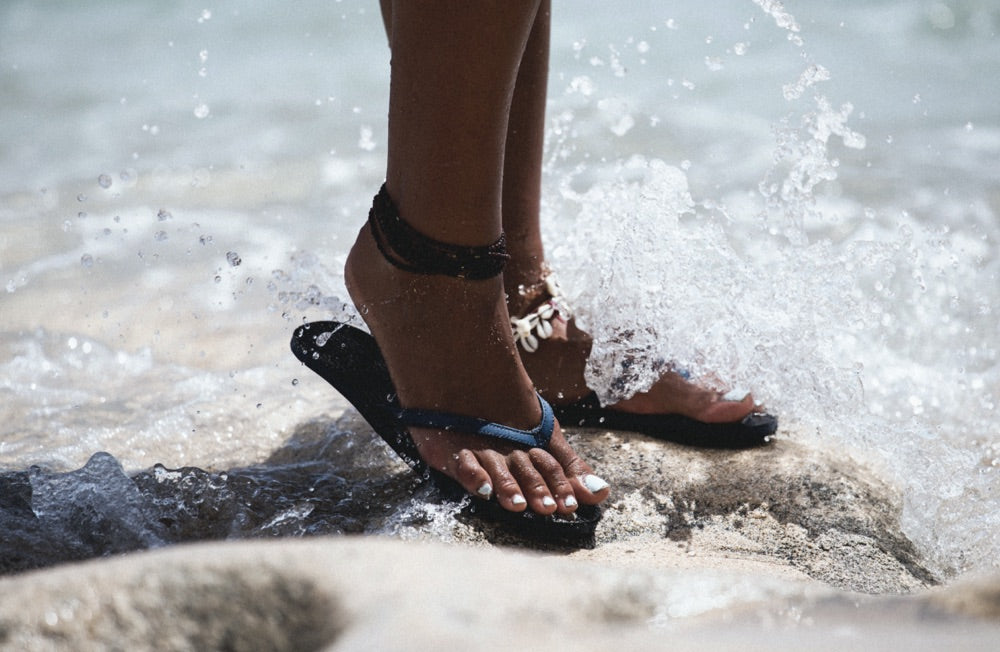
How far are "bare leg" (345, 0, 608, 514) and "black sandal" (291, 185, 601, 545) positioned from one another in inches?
0.7

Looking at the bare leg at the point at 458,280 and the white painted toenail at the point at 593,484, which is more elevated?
the bare leg at the point at 458,280

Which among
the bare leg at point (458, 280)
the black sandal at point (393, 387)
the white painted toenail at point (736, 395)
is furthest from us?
the white painted toenail at point (736, 395)

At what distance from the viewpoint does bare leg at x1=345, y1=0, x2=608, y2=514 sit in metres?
1.48

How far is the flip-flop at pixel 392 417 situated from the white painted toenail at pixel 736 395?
409mm

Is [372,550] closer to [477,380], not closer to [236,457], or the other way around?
[477,380]

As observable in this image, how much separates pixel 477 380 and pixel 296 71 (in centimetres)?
452

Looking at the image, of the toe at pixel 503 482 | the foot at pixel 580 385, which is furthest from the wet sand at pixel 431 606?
the foot at pixel 580 385

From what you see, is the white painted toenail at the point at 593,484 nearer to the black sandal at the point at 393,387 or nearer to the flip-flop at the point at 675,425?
the black sandal at the point at 393,387

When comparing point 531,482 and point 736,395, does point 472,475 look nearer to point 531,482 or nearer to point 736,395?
point 531,482

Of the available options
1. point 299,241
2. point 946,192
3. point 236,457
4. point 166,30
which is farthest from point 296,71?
point 236,457

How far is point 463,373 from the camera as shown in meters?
1.64

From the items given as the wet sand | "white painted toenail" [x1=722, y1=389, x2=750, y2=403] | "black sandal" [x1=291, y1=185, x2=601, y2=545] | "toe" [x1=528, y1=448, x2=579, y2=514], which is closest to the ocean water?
"white painted toenail" [x1=722, y1=389, x2=750, y2=403]

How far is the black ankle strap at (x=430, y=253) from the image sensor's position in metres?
1.60

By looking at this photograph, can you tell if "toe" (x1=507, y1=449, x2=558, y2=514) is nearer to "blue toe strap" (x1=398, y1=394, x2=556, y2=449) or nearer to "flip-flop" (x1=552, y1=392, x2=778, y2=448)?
"blue toe strap" (x1=398, y1=394, x2=556, y2=449)
